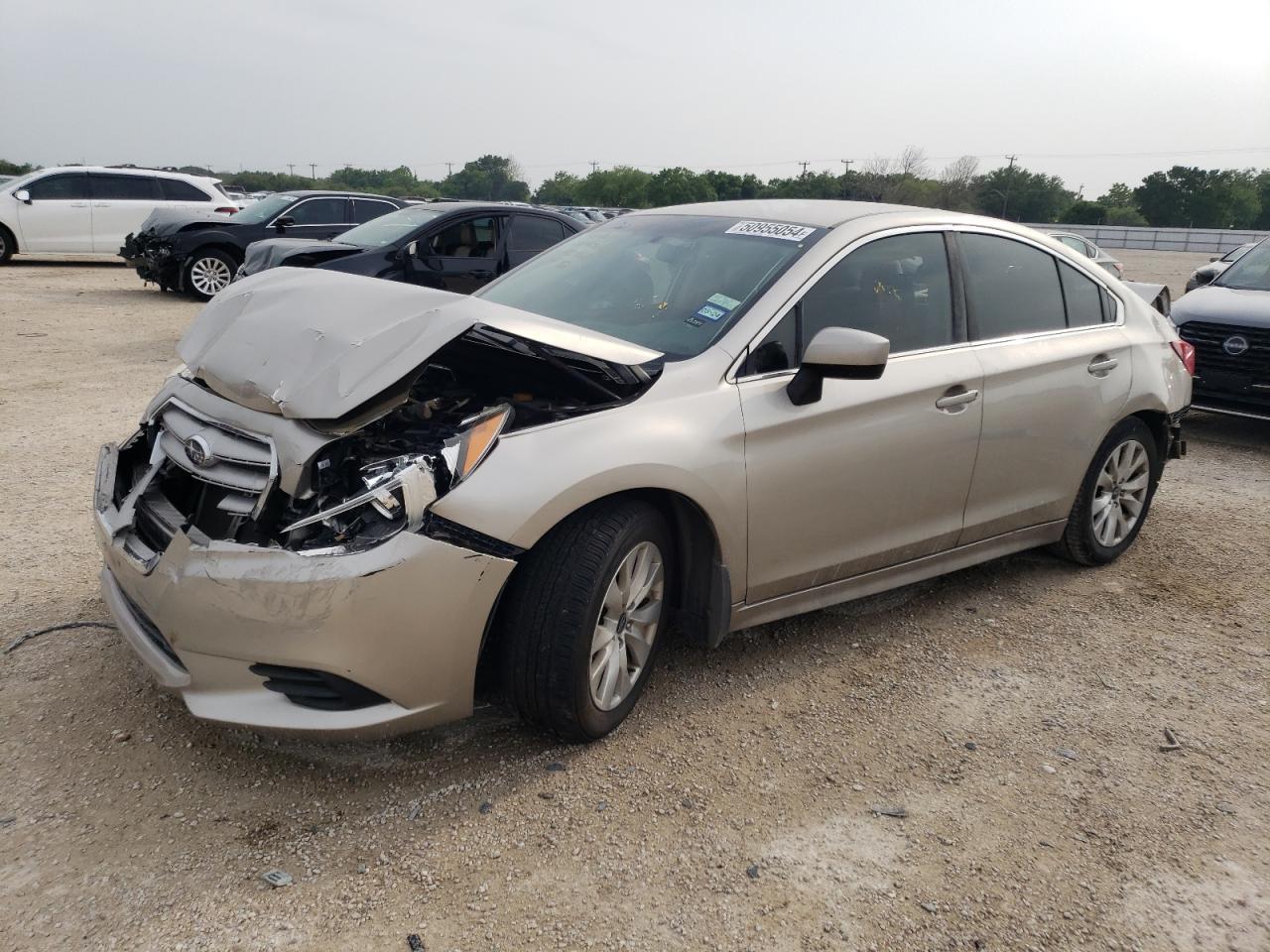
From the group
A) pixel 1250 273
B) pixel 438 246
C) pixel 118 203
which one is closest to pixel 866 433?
pixel 1250 273

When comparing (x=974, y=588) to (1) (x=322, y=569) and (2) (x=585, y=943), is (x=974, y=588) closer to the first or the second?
(2) (x=585, y=943)

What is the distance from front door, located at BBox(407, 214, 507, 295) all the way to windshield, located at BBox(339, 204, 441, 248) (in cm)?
27

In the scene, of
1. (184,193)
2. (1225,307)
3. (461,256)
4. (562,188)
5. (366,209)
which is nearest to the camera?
(1225,307)

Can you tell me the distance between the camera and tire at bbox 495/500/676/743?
8.92 ft

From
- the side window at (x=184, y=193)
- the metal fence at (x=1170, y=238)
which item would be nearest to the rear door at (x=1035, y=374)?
the side window at (x=184, y=193)

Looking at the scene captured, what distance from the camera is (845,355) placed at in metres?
3.03

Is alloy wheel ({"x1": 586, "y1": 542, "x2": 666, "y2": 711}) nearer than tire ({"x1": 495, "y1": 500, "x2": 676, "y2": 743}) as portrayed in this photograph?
No

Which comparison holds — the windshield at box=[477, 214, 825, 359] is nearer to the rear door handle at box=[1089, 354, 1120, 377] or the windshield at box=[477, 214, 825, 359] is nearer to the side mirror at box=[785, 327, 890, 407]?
the side mirror at box=[785, 327, 890, 407]

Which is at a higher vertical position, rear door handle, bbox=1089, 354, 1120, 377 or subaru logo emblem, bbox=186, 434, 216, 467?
rear door handle, bbox=1089, 354, 1120, 377

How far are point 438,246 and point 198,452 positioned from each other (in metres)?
7.15

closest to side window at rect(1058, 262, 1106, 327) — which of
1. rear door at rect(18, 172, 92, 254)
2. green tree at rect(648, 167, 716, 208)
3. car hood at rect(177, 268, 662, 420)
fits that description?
car hood at rect(177, 268, 662, 420)

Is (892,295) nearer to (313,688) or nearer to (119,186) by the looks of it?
(313,688)

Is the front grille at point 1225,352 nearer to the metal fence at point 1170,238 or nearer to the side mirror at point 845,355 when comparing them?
the side mirror at point 845,355

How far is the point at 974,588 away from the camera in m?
4.45
